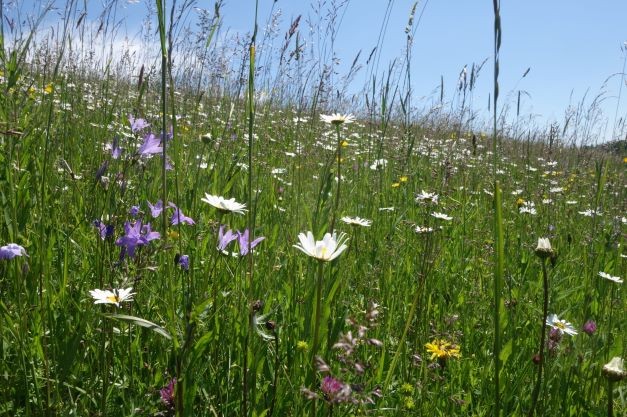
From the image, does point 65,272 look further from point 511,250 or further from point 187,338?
point 511,250

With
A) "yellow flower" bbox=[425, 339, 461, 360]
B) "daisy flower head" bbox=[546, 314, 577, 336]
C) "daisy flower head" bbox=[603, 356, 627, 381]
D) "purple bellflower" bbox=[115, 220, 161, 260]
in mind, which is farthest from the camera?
"daisy flower head" bbox=[546, 314, 577, 336]

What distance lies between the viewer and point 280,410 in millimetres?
1100

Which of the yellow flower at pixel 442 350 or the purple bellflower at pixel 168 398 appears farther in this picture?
the yellow flower at pixel 442 350

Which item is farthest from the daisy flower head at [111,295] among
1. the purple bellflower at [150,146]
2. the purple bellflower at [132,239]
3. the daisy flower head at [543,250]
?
the daisy flower head at [543,250]

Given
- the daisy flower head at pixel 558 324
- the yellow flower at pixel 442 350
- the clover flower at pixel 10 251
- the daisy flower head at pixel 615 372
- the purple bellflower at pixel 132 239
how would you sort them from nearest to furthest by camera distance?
the daisy flower head at pixel 615 372
the clover flower at pixel 10 251
the purple bellflower at pixel 132 239
the yellow flower at pixel 442 350
the daisy flower head at pixel 558 324

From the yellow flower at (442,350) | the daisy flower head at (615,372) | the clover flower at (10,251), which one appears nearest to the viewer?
the daisy flower head at (615,372)

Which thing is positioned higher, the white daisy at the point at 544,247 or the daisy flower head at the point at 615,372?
the white daisy at the point at 544,247

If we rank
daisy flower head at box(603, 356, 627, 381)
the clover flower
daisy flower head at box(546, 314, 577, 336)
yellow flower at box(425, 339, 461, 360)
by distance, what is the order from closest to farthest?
daisy flower head at box(603, 356, 627, 381), the clover flower, yellow flower at box(425, 339, 461, 360), daisy flower head at box(546, 314, 577, 336)

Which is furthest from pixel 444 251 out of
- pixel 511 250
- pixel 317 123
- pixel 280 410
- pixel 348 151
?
pixel 317 123

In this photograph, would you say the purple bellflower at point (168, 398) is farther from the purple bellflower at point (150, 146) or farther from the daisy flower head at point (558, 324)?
the daisy flower head at point (558, 324)

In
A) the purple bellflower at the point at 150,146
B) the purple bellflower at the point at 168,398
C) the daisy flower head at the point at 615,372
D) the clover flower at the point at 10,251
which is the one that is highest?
the purple bellflower at the point at 150,146

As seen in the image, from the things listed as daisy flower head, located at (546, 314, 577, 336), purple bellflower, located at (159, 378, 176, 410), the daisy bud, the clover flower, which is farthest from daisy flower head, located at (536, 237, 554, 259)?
the clover flower

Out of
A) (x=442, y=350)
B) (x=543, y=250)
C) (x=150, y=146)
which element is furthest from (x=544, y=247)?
(x=150, y=146)

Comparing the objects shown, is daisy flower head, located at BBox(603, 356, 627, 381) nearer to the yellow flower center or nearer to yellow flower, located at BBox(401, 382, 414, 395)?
yellow flower, located at BBox(401, 382, 414, 395)
